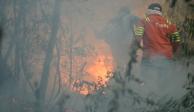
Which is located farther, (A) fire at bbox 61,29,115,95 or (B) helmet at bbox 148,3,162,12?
(B) helmet at bbox 148,3,162,12

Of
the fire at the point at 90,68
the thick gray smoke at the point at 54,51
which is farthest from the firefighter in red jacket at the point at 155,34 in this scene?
the fire at the point at 90,68

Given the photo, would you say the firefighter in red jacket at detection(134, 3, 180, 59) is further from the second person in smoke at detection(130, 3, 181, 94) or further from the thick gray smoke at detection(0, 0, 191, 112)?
the thick gray smoke at detection(0, 0, 191, 112)

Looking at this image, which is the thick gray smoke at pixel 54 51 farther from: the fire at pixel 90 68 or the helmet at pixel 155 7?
the helmet at pixel 155 7

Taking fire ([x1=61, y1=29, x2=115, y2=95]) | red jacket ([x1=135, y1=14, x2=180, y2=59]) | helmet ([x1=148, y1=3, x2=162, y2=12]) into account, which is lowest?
fire ([x1=61, y1=29, x2=115, y2=95])

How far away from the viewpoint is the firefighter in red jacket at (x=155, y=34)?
348 inches

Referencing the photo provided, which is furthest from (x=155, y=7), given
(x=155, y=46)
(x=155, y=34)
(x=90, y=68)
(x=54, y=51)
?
(x=54, y=51)

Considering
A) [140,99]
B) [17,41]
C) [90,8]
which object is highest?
[90,8]

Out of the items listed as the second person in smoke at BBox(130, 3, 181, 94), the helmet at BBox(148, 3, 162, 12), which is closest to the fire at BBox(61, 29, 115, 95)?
the second person in smoke at BBox(130, 3, 181, 94)

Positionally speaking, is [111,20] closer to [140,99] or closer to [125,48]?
[125,48]

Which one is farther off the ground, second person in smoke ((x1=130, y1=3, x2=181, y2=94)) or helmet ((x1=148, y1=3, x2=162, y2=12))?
helmet ((x1=148, y1=3, x2=162, y2=12))

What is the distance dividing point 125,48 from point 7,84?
248 cm

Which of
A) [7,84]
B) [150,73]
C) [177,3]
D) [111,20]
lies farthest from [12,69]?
[177,3]

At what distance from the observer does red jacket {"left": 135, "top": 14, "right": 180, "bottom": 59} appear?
8.85m

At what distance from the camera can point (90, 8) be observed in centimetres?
886
